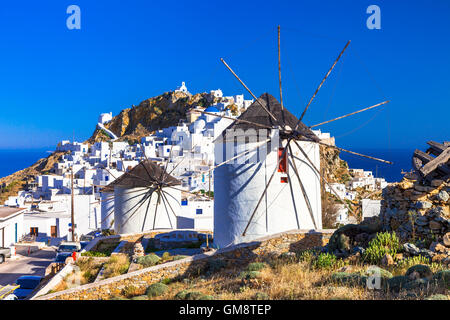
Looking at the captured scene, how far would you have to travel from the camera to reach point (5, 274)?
17.8 meters

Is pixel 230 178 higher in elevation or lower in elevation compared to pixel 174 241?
higher

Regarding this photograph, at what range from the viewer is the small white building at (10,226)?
958 inches

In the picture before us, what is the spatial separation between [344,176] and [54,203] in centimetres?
4399

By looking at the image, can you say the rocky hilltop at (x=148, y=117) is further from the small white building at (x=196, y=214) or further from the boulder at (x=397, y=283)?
the boulder at (x=397, y=283)

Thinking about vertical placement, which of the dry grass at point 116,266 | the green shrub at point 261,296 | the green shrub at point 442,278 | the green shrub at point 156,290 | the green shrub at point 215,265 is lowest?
the dry grass at point 116,266

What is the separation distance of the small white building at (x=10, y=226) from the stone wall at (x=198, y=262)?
58.7ft

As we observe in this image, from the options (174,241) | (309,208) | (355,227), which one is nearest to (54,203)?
(174,241)

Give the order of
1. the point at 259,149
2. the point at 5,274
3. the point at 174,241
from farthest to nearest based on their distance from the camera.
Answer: the point at 5,274 < the point at 174,241 < the point at 259,149

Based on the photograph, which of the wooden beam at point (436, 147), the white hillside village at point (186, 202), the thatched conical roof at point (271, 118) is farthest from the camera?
the thatched conical roof at point (271, 118)

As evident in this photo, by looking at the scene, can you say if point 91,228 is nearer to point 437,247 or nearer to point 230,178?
point 230,178

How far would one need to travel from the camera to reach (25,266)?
19391mm

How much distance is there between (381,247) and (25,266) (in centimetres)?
1754

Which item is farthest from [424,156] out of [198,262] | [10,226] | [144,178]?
[10,226]

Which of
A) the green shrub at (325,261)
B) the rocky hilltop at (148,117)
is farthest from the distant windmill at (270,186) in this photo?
the rocky hilltop at (148,117)
